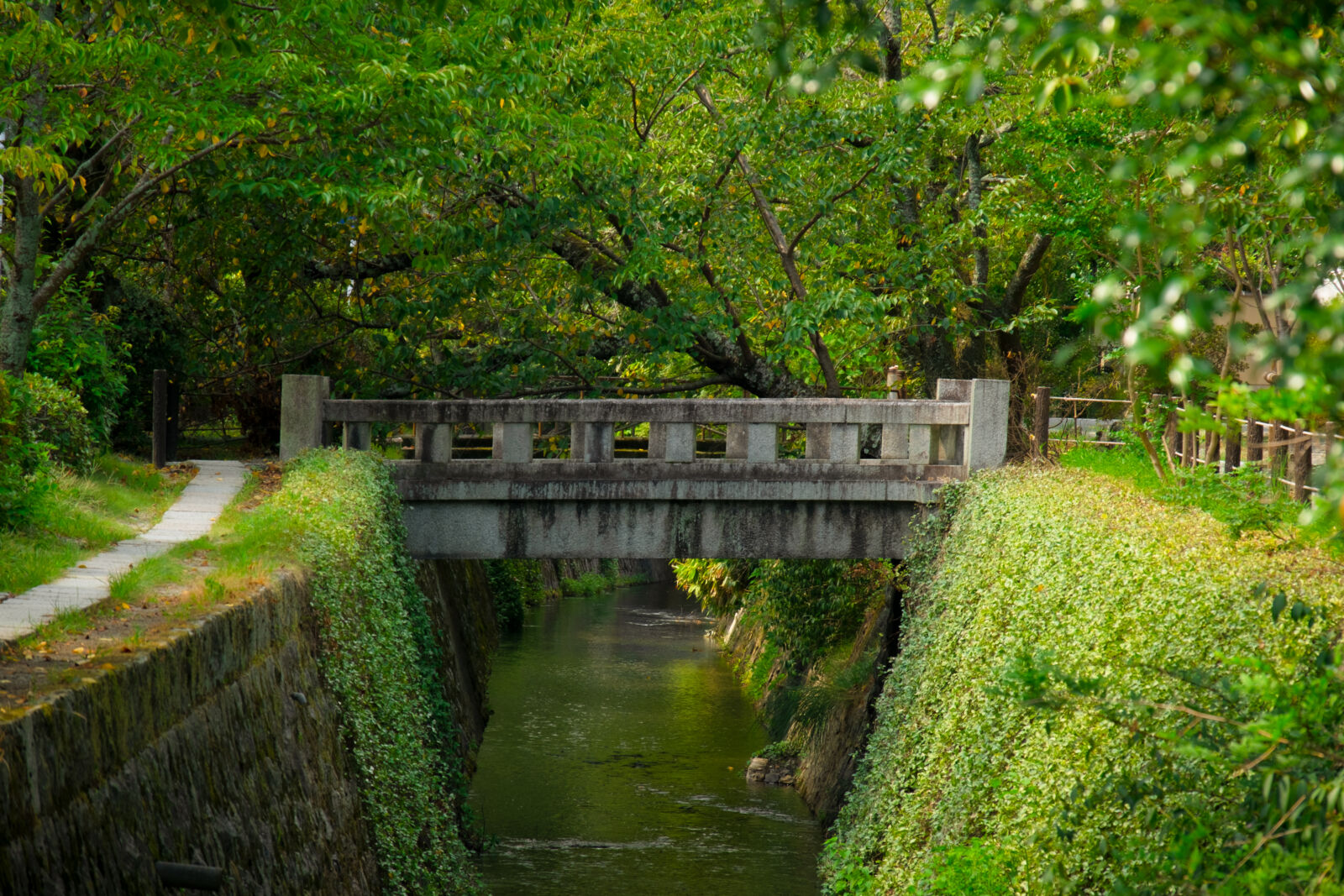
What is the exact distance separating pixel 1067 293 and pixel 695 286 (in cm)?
1409

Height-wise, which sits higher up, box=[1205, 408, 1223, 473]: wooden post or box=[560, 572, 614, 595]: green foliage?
box=[1205, 408, 1223, 473]: wooden post

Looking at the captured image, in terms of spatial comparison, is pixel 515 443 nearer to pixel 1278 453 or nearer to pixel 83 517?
pixel 83 517

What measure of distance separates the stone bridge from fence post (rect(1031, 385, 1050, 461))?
0.61m

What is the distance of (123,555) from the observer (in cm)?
Result: 879

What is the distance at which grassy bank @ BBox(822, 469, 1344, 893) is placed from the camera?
4980 millimetres

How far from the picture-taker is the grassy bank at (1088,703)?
498 centimetres

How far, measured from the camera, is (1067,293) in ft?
93.8

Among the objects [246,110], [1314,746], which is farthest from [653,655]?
[1314,746]

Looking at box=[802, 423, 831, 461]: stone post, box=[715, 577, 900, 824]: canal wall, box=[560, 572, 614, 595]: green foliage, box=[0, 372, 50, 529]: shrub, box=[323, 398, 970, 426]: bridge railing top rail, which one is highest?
box=[323, 398, 970, 426]: bridge railing top rail

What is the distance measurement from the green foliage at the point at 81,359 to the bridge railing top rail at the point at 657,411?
→ 2.45 m

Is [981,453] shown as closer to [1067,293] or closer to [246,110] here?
[246,110]

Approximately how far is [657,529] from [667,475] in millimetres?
615

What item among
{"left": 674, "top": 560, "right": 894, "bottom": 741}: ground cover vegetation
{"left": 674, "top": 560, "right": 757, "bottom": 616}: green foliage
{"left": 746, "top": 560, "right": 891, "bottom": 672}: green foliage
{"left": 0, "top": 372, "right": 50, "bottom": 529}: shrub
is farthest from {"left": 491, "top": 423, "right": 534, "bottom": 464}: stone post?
{"left": 674, "top": 560, "right": 757, "bottom": 616}: green foliage

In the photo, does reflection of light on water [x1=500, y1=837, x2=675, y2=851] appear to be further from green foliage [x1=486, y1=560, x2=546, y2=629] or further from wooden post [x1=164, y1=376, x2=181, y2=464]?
green foliage [x1=486, y1=560, x2=546, y2=629]
